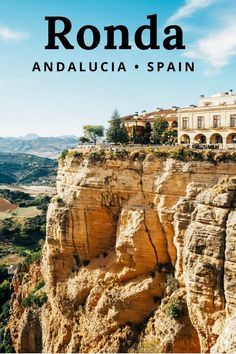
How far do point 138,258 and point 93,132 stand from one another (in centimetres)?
2223

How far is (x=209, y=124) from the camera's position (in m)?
31.2

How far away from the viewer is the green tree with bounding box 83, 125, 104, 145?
45731mm

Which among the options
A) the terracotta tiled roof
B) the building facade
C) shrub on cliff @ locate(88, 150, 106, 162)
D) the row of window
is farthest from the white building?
the terracotta tiled roof

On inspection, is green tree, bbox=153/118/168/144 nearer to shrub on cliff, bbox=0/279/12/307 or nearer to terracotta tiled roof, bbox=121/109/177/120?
terracotta tiled roof, bbox=121/109/177/120

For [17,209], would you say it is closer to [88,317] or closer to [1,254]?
[1,254]

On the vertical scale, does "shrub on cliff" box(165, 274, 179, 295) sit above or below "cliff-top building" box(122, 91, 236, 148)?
below

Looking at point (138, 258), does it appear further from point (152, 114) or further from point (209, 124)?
point (152, 114)

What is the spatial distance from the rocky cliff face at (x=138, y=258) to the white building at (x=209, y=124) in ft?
18.7

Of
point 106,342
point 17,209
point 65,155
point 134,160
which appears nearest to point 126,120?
point 65,155

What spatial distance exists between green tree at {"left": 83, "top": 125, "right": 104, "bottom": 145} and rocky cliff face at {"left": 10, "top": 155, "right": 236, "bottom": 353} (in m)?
14.1

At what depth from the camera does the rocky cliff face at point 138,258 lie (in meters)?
20.8

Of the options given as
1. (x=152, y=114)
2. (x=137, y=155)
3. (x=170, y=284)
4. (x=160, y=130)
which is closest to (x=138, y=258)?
(x=170, y=284)

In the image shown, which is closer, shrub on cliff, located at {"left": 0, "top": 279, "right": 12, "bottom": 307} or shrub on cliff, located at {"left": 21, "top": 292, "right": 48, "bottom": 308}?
shrub on cliff, located at {"left": 21, "top": 292, "right": 48, "bottom": 308}

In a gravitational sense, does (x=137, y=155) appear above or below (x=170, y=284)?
above
